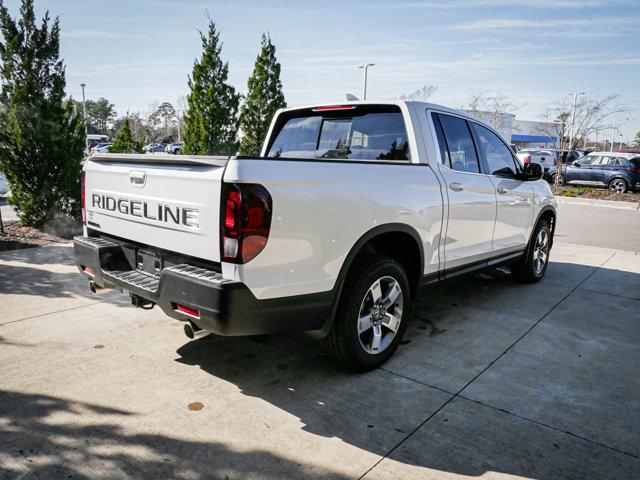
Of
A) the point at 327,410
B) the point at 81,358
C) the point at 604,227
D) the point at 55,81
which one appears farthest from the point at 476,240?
the point at 604,227

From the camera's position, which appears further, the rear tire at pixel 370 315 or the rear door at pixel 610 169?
the rear door at pixel 610 169

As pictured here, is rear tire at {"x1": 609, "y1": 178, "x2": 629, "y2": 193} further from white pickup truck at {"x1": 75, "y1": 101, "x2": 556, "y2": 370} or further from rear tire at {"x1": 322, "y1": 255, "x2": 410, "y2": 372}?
rear tire at {"x1": 322, "y1": 255, "x2": 410, "y2": 372}

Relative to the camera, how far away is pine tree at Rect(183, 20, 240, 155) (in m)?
12.8

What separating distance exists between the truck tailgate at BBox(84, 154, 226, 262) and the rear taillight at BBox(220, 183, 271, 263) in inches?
2.5

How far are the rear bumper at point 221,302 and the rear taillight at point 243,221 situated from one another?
0.17 meters

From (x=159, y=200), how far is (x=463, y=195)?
256cm

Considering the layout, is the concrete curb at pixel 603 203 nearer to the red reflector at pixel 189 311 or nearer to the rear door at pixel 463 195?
the rear door at pixel 463 195

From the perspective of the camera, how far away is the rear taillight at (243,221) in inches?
100.0

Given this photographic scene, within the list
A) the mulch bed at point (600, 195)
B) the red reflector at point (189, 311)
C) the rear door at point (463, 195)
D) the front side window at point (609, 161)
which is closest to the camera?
the red reflector at point (189, 311)

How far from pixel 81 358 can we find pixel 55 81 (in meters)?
6.63

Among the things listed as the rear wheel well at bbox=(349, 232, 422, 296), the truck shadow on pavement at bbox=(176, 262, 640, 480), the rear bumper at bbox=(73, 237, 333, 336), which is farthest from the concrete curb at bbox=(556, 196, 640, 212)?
the rear bumper at bbox=(73, 237, 333, 336)

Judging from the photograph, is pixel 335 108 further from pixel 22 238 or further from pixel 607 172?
pixel 607 172

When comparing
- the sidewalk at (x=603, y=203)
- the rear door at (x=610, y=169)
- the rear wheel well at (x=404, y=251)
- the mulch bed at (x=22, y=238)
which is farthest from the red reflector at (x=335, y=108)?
the rear door at (x=610, y=169)

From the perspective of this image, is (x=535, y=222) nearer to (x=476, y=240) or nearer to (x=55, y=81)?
(x=476, y=240)
